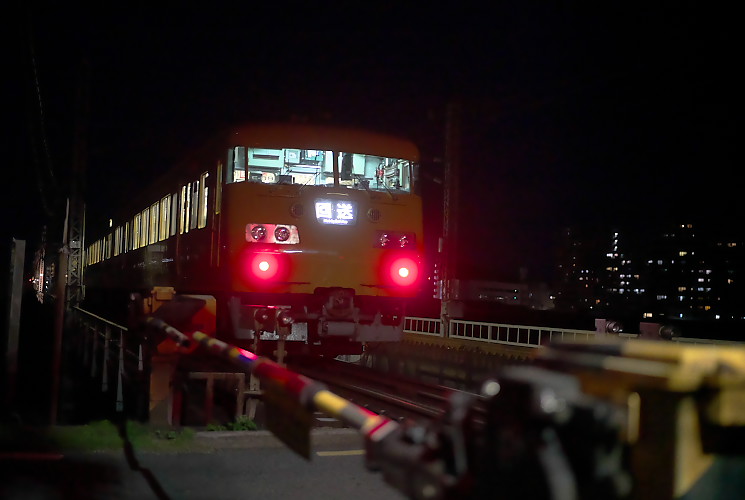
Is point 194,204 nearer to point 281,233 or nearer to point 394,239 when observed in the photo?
point 281,233

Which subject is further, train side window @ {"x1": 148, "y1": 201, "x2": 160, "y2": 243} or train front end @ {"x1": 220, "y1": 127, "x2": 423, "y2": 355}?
train side window @ {"x1": 148, "y1": 201, "x2": 160, "y2": 243}

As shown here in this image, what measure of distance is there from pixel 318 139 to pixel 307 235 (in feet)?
4.63

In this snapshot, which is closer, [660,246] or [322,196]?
[322,196]

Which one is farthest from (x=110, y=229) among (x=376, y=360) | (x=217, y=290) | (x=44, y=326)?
(x=217, y=290)

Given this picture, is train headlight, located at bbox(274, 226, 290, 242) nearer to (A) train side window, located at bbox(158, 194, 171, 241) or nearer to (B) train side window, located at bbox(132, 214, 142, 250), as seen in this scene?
(A) train side window, located at bbox(158, 194, 171, 241)

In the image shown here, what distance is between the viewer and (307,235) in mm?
11391

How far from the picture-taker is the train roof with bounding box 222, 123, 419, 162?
11.4 meters

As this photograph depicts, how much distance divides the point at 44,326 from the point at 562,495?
32.5 meters

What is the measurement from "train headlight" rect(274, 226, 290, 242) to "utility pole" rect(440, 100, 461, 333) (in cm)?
830

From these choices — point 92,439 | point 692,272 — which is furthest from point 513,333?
point 692,272

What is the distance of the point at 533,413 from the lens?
1.79 metres

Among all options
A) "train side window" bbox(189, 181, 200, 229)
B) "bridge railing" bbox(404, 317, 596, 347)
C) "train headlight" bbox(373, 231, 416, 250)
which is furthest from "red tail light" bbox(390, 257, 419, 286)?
"train side window" bbox(189, 181, 200, 229)

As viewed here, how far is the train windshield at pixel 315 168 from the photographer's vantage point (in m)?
11.4

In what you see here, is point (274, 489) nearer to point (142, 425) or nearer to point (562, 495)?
point (142, 425)
